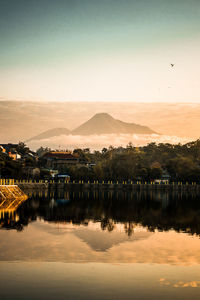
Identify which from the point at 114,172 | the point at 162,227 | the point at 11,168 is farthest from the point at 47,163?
the point at 162,227

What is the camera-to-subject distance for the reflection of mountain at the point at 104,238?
3070cm

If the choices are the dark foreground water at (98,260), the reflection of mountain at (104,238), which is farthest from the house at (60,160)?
the reflection of mountain at (104,238)

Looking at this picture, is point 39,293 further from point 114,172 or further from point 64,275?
point 114,172

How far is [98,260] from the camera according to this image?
25.0 m

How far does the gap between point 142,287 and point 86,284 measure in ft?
8.89

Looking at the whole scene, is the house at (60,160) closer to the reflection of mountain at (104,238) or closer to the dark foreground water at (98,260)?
the dark foreground water at (98,260)

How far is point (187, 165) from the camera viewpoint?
161250 millimetres

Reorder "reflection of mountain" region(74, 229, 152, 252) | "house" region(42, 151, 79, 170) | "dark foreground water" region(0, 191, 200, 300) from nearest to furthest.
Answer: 1. "dark foreground water" region(0, 191, 200, 300)
2. "reflection of mountain" region(74, 229, 152, 252)
3. "house" region(42, 151, 79, 170)

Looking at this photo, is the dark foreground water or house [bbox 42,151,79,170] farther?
house [bbox 42,151,79,170]

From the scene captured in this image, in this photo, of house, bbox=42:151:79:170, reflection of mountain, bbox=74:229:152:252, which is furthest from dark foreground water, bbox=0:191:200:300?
house, bbox=42:151:79:170

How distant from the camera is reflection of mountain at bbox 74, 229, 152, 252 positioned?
30.7 meters

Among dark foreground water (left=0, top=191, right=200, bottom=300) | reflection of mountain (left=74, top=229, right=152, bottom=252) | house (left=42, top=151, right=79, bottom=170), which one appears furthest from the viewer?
house (left=42, top=151, right=79, bottom=170)

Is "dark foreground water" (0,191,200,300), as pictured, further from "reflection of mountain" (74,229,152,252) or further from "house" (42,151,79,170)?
"house" (42,151,79,170)

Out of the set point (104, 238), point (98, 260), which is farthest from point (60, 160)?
point (98, 260)
